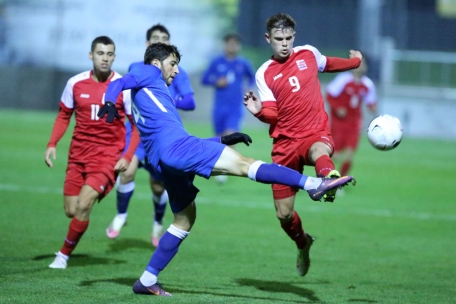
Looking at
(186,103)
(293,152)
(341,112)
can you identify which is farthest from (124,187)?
(341,112)

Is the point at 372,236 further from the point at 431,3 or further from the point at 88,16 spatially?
the point at 431,3

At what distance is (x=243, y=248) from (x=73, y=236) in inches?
87.5

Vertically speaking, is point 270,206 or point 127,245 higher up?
point 127,245

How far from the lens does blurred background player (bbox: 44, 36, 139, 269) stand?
7758mm

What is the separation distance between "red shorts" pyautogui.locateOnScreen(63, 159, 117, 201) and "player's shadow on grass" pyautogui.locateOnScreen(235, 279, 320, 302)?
65.0 inches

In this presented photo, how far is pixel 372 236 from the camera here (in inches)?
395

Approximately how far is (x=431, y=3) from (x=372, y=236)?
24.4 m

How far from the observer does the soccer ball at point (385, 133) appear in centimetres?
657

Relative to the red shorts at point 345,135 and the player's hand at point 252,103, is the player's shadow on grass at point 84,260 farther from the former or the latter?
the red shorts at point 345,135

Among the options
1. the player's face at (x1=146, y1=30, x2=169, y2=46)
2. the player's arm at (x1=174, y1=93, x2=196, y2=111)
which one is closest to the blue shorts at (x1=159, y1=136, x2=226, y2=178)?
the player's arm at (x1=174, y1=93, x2=196, y2=111)

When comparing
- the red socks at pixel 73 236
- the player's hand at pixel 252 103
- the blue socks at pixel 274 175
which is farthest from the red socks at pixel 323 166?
the red socks at pixel 73 236

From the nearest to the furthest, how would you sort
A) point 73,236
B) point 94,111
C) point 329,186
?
point 329,186, point 73,236, point 94,111

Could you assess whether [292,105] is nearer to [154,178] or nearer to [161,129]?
[161,129]

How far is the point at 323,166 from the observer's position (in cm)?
639
